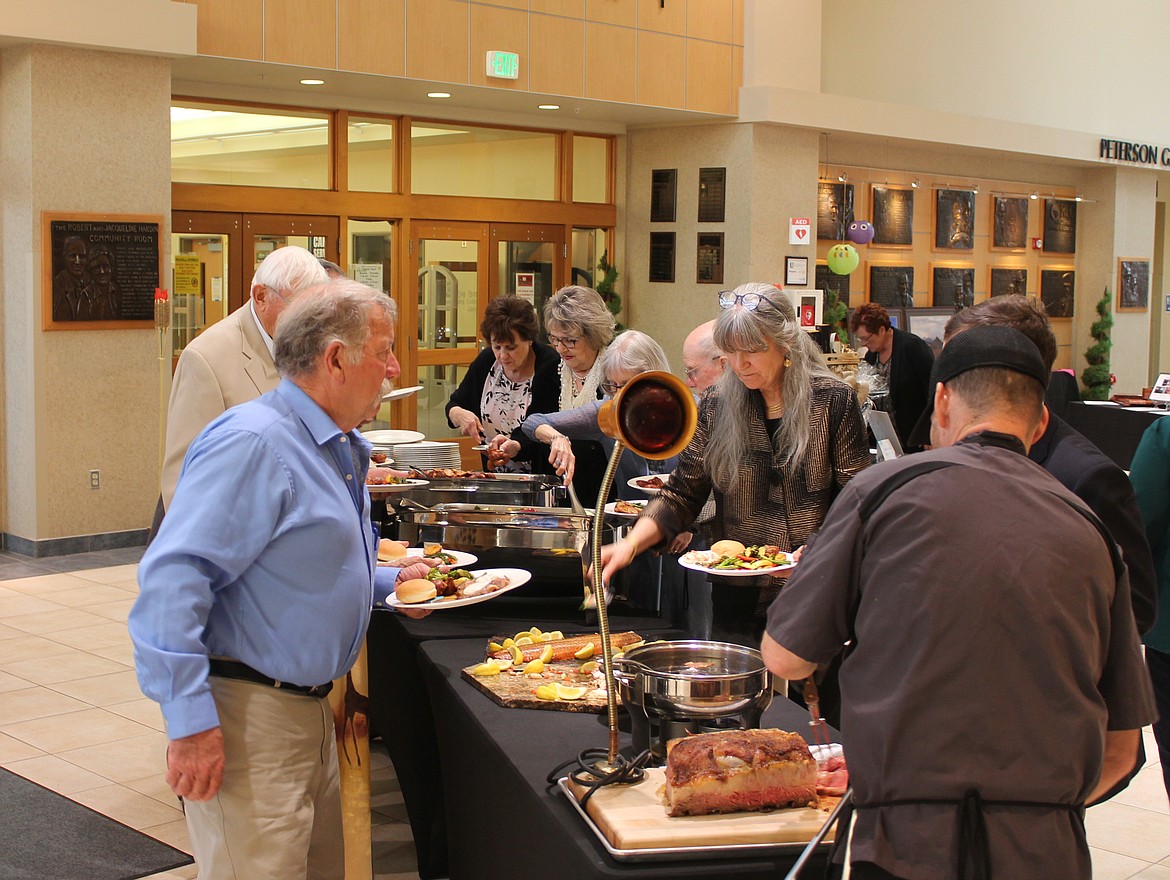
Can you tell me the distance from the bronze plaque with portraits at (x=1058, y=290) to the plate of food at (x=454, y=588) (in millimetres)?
14412

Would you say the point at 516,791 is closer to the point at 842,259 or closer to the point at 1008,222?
the point at 842,259

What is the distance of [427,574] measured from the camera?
3078 mm

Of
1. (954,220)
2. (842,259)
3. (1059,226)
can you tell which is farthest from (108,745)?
(1059,226)

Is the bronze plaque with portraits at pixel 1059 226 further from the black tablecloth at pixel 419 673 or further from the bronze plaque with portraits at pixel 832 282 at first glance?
the black tablecloth at pixel 419 673

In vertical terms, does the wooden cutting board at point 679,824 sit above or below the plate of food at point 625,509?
below

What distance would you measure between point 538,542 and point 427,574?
351 millimetres

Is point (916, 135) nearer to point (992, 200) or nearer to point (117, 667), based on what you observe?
point (992, 200)

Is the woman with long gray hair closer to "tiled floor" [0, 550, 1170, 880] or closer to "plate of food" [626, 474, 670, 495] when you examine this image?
"plate of food" [626, 474, 670, 495]

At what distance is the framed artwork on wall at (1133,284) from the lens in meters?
16.2

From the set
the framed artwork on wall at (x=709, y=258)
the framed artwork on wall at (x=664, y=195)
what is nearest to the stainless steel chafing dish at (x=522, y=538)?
the framed artwork on wall at (x=709, y=258)

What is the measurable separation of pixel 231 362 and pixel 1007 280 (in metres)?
14.0

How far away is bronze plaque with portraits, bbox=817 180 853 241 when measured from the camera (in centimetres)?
1269

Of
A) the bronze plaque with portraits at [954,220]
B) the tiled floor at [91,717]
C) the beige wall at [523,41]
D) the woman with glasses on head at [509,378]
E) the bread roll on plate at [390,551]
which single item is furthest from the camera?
the bronze plaque with portraits at [954,220]

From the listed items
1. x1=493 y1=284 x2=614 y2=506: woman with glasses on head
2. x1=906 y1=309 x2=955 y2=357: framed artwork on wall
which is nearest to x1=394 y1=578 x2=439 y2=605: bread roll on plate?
x1=493 y1=284 x2=614 y2=506: woman with glasses on head
